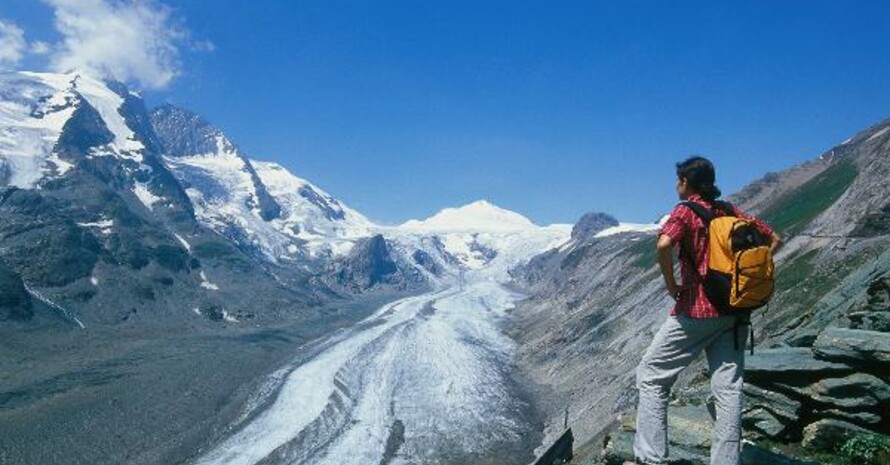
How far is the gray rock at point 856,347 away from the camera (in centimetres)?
1264

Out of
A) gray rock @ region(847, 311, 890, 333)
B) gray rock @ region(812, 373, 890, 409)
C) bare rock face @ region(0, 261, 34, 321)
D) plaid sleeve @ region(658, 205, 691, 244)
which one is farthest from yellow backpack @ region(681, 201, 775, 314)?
bare rock face @ region(0, 261, 34, 321)

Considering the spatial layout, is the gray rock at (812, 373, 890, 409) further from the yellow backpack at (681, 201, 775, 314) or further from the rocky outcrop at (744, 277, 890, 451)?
the yellow backpack at (681, 201, 775, 314)

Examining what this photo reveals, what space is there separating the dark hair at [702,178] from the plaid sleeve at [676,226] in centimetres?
54

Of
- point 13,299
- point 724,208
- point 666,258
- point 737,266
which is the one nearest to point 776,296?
point 724,208

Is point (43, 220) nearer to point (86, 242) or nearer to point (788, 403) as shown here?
point (86, 242)

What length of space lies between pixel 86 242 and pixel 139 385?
114368mm

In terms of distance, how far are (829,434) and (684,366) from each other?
5.99 m

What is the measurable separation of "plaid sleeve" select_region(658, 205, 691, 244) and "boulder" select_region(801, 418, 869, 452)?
6.90 meters

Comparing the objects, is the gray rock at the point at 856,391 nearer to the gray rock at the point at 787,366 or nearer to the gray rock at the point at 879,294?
the gray rock at the point at 787,366

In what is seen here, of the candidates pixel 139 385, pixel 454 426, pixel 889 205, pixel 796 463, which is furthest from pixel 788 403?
pixel 139 385

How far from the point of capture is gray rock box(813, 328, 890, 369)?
12641 mm

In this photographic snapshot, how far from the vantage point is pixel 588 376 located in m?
71.6

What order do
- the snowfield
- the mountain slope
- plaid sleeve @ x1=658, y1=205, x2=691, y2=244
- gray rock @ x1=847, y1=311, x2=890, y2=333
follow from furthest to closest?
the snowfield, the mountain slope, gray rock @ x1=847, y1=311, x2=890, y2=333, plaid sleeve @ x1=658, y1=205, x2=691, y2=244

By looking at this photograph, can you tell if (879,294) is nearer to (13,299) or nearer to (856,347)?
(856,347)
